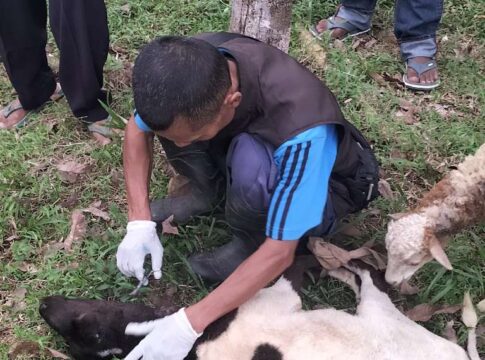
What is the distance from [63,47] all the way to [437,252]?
2433 millimetres

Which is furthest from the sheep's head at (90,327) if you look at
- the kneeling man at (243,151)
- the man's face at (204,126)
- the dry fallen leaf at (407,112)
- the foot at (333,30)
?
the foot at (333,30)

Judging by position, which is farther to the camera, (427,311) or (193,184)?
(193,184)

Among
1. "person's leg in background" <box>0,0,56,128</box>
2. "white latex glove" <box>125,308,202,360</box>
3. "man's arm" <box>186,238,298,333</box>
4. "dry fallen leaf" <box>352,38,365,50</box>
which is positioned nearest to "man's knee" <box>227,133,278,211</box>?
"man's arm" <box>186,238,298,333</box>

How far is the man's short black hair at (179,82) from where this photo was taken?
2314 millimetres

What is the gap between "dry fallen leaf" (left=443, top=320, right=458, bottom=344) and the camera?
3.19m

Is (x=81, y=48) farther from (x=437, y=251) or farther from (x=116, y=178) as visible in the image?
(x=437, y=251)

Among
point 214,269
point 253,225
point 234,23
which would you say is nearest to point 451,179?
point 253,225

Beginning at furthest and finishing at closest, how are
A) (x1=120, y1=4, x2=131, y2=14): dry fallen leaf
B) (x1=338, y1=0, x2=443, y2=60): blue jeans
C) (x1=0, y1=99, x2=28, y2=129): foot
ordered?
(x1=120, y1=4, x2=131, y2=14): dry fallen leaf
(x1=338, y1=0, x2=443, y2=60): blue jeans
(x1=0, y1=99, x2=28, y2=129): foot

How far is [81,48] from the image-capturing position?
374 cm

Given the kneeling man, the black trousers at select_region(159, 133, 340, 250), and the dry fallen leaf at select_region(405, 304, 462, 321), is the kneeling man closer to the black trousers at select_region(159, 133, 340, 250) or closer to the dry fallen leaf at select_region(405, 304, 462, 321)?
the black trousers at select_region(159, 133, 340, 250)

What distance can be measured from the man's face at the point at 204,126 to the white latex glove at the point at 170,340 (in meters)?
0.81

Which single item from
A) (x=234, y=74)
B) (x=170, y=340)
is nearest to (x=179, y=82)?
(x=234, y=74)

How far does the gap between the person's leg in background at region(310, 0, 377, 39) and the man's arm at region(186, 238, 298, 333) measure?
2541 millimetres

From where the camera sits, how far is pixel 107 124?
13.6ft
